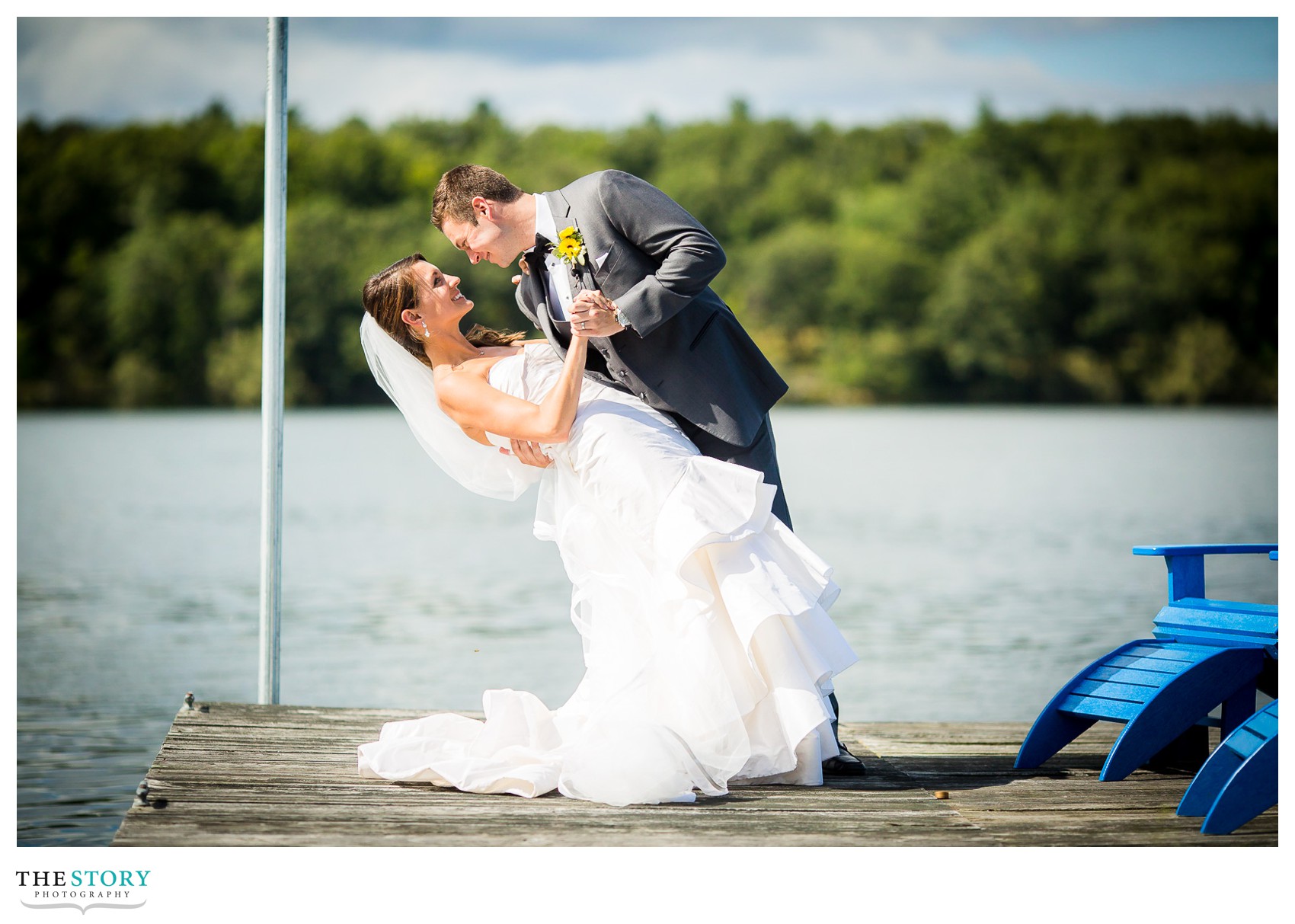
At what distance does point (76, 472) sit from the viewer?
85.0 ft

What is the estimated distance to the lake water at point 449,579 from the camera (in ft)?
31.0

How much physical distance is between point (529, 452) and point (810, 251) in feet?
148

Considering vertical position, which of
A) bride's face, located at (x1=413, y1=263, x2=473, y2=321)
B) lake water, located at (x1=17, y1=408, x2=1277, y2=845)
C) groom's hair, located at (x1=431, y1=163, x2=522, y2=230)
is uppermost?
groom's hair, located at (x1=431, y1=163, x2=522, y2=230)

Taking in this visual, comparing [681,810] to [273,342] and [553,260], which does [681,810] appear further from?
[273,342]

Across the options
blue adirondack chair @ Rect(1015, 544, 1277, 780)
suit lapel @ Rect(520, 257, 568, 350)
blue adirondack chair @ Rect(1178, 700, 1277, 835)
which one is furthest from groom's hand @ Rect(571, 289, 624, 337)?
blue adirondack chair @ Rect(1178, 700, 1277, 835)

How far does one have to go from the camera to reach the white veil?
14.0ft

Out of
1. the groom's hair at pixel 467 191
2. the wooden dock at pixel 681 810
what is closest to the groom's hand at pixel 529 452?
the groom's hair at pixel 467 191

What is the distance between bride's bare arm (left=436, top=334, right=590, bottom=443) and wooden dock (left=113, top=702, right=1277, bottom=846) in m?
1.02

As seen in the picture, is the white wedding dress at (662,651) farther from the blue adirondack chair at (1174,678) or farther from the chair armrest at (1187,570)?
the chair armrest at (1187,570)

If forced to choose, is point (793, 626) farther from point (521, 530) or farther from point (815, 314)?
point (815, 314)

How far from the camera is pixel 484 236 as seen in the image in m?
3.99

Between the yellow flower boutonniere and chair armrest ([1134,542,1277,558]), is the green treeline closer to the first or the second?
the yellow flower boutonniere

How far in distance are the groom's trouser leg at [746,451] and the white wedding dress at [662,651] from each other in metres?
0.08

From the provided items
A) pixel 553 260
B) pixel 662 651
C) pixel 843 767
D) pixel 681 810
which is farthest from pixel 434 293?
pixel 843 767
